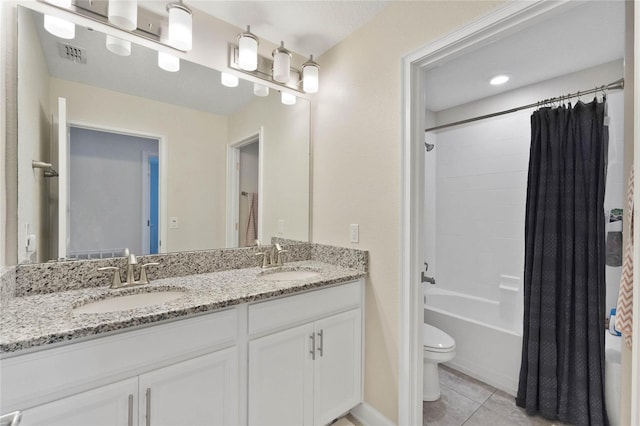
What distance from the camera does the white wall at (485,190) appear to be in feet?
8.23

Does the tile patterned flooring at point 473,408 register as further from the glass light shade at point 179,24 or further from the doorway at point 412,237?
the glass light shade at point 179,24

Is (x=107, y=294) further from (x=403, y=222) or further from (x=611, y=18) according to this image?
(x=611, y=18)

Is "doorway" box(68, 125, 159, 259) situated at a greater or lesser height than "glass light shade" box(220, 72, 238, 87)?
lesser

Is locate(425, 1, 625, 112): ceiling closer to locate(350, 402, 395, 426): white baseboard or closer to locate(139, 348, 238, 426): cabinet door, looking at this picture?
locate(139, 348, 238, 426): cabinet door

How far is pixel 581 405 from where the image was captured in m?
1.65

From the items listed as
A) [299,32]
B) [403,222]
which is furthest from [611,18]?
[299,32]

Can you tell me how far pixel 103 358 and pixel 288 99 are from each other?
175cm

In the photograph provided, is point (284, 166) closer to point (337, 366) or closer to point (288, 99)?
point (288, 99)

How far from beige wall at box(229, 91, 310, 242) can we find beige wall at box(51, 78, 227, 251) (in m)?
0.30

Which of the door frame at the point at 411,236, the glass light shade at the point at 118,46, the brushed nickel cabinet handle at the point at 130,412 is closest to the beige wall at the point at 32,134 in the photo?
the glass light shade at the point at 118,46

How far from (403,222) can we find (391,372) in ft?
2.75

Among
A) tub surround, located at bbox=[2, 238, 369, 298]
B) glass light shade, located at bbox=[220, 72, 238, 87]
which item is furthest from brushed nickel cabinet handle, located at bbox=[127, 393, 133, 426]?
glass light shade, located at bbox=[220, 72, 238, 87]

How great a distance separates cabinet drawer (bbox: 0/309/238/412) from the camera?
78 cm

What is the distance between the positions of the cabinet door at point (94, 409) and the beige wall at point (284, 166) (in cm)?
112
